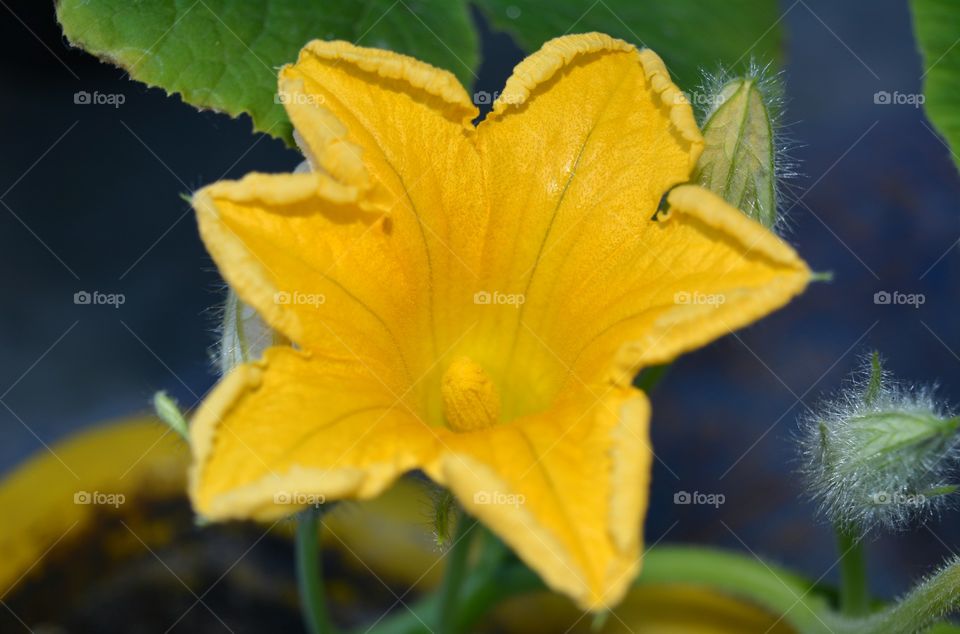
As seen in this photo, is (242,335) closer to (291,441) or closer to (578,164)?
(291,441)

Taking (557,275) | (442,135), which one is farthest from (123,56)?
(557,275)

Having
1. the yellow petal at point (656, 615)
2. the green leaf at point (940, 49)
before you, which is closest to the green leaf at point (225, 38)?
the green leaf at point (940, 49)

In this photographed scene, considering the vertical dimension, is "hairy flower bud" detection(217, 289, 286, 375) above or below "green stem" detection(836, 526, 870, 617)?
above

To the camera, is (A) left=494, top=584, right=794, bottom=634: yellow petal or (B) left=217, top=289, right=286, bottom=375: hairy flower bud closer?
(B) left=217, top=289, right=286, bottom=375: hairy flower bud

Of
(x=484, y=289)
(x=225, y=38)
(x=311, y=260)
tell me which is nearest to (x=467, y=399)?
(x=484, y=289)

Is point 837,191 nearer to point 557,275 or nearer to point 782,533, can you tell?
point 782,533

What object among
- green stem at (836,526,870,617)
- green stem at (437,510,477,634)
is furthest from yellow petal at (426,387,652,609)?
green stem at (836,526,870,617)

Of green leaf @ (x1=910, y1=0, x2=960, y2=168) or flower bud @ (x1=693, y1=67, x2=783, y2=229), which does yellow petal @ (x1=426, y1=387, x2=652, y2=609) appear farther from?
green leaf @ (x1=910, y1=0, x2=960, y2=168)
